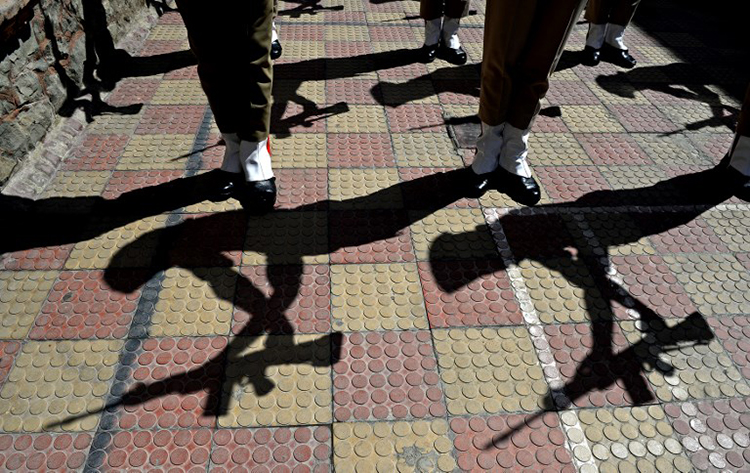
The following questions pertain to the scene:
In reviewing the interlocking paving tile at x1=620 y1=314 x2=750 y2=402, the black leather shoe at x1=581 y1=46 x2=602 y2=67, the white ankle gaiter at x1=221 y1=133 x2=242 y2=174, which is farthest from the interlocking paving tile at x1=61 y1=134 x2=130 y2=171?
the black leather shoe at x1=581 y1=46 x2=602 y2=67

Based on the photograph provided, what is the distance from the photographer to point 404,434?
2.07m

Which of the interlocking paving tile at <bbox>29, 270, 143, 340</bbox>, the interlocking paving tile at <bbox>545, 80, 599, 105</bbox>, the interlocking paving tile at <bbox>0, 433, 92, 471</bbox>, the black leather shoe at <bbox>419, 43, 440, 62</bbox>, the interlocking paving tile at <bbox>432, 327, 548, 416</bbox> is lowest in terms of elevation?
the interlocking paving tile at <bbox>545, 80, 599, 105</bbox>

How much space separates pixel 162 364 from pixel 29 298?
0.86 metres

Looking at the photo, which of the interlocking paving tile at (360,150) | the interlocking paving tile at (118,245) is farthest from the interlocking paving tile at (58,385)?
the interlocking paving tile at (360,150)

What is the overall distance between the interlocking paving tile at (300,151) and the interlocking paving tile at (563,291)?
63.1 inches

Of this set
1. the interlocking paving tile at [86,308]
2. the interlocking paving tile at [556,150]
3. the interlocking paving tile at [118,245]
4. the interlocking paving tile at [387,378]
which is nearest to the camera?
the interlocking paving tile at [387,378]

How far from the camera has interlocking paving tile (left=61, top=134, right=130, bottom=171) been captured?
340 centimetres

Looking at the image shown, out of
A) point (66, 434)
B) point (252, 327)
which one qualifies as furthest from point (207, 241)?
point (66, 434)

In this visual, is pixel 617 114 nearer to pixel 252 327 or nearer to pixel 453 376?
pixel 453 376

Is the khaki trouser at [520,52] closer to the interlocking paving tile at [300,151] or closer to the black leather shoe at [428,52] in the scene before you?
the interlocking paving tile at [300,151]

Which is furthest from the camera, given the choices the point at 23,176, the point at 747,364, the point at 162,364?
the point at 23,176

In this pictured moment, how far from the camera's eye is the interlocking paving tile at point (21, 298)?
2406 millimetres

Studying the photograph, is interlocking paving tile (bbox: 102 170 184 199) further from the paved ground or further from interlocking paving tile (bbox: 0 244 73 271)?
interlocking paving tile (bbox: 0 244 73 271)

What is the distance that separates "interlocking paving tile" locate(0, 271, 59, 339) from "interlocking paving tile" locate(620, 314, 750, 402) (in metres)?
2.89
